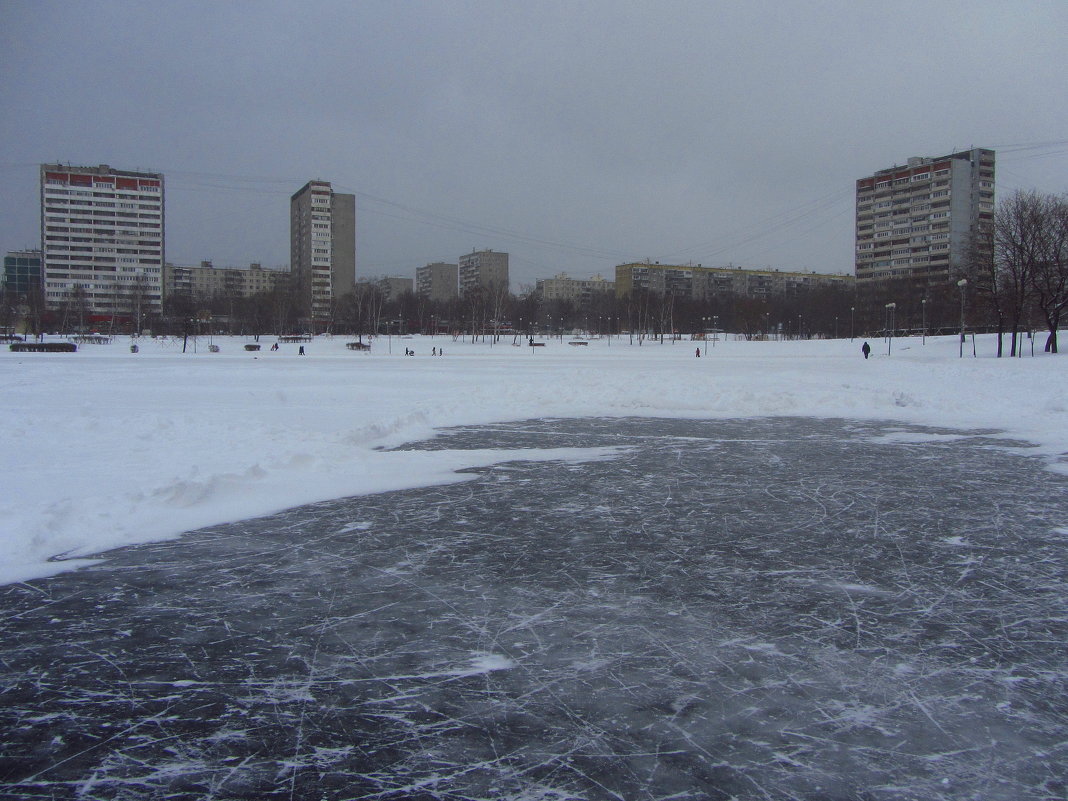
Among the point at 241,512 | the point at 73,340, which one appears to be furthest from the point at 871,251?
the point at 241,512

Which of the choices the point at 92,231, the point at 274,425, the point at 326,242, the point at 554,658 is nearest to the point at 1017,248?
the point at 274,425

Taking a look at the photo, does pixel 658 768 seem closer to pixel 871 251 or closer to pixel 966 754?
pixel 966 754

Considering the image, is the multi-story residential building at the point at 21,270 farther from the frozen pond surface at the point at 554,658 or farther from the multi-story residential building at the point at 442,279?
the frozen pond surface at the point at 554,658

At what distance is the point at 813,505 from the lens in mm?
7582

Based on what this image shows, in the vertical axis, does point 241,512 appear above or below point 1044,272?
below

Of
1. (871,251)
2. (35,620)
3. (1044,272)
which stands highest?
(871,251)

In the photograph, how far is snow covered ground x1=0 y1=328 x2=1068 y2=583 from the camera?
682 cm

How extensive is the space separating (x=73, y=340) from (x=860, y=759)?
3335 inches

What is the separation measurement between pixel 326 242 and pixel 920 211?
9930 cm

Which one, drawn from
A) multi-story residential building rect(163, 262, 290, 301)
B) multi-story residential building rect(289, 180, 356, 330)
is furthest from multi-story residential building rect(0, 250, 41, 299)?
multi-story residential building rect(289, 180, 356, 330)

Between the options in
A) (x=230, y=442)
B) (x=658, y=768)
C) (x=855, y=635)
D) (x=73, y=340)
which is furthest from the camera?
(x=73, y=340)

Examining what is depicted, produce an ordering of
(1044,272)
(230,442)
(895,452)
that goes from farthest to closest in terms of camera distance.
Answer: (1044,272) → (895,452) → (230,442)

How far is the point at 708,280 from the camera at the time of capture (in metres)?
163

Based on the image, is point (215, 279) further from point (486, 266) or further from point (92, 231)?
point (486, 266)
